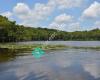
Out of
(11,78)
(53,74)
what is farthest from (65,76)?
(11,78)

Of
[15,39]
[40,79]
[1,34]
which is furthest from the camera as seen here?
[15,39]

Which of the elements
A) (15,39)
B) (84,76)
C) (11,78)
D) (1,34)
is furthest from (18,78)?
(15,39)

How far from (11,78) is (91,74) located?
→ 9387 millimetres

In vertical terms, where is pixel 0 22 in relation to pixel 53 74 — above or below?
above

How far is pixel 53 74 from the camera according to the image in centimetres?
3288

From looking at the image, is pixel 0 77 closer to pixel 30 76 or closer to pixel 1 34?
pixel 30 76

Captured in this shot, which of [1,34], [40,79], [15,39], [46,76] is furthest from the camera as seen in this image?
[15,39]

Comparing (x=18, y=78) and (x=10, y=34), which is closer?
(x=18, y=78)

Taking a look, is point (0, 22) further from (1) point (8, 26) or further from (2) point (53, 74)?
(2) point (53, 74)

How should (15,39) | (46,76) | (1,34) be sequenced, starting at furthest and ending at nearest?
1. (15,39)
2. (1,34)
3. (46,76)

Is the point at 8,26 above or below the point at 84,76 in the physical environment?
above

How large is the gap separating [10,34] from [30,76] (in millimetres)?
121770

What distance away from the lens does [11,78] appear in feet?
99.2

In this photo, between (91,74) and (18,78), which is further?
(91,74)
